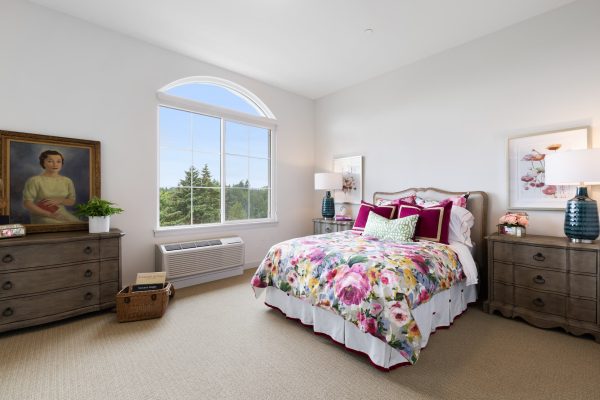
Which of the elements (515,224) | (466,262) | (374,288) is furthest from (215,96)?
(515,224)

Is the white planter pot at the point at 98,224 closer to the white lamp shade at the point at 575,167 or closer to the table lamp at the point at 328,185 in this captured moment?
the table lamp at the point at 328,185

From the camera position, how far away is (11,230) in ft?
7.97

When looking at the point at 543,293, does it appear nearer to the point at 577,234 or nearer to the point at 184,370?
the point at 577,234

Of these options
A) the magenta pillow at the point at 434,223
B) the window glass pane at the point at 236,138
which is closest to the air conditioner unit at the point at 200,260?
the window glass pane at the point at 236,138

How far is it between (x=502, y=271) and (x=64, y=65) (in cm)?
479

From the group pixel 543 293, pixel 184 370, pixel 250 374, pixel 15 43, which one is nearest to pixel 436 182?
pixel 543 293

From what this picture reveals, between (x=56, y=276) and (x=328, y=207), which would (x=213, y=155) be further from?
(x=56, y=276)

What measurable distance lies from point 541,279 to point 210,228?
3.71 metres

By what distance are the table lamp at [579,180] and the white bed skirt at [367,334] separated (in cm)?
101

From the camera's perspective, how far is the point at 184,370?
6.18ft

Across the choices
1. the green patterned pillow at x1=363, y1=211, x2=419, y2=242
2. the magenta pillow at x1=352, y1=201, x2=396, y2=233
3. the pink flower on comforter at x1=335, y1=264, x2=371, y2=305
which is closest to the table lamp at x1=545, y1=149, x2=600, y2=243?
the green patterned pillow at x1=363, y1=211, x2=419, y2=242

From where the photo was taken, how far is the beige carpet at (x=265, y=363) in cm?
168

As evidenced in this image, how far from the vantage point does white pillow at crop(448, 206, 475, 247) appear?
293cm

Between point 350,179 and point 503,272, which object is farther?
point 350,179
